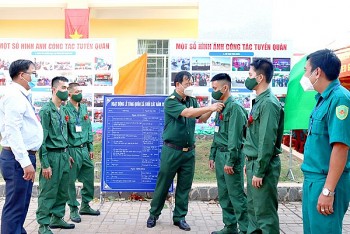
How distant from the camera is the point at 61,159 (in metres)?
4.42

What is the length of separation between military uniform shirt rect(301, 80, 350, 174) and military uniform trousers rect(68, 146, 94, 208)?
331 centimetres

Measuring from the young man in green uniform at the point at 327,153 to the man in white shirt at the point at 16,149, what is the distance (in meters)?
2.45

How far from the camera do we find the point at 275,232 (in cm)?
336

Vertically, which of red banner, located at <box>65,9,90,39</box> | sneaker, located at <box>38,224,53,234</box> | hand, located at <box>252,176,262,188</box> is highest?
red banner, located at <box>65,9,90,39</box>

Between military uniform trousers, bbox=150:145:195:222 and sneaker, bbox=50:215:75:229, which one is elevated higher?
military uniform trousers, bbox=150:145:195:222

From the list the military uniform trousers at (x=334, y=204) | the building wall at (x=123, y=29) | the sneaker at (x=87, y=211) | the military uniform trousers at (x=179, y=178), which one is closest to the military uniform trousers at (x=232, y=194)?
the military uniform trousers at (x=179, y=178)

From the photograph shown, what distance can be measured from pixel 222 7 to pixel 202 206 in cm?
706

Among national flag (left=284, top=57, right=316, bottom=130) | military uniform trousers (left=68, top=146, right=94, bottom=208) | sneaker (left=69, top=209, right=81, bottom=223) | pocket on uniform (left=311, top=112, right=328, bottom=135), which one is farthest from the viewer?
national flag (left=284, top=57, right=316, bottom=130)

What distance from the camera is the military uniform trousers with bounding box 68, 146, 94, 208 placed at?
16.6ft

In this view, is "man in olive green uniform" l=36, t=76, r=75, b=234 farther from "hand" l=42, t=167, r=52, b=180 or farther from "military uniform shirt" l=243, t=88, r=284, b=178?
"military uniform shirt" l=243, t=88, r=284, b=178

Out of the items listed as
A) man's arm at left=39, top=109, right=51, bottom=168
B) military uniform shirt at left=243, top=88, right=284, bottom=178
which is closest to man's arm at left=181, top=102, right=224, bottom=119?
military uniform shirt at left=243, top=88, right=284, bottom=178

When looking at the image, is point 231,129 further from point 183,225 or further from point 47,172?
point 47,172

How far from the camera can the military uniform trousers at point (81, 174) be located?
5.07 meters

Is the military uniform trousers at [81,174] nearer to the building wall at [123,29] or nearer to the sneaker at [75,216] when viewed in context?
the sneaker at [75,216]
